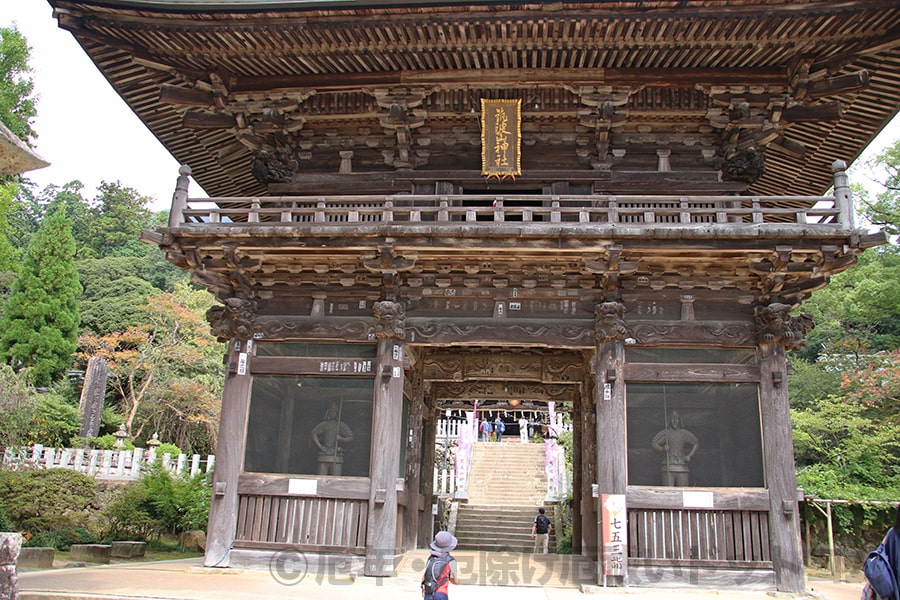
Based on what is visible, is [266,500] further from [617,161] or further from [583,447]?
[617,161]

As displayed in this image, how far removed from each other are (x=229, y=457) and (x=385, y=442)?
2.84 meters

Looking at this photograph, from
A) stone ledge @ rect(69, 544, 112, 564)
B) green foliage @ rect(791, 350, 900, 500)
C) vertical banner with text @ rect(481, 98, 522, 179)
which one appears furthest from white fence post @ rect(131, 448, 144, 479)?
green foliage @ rect(791, 350, 900, 500)

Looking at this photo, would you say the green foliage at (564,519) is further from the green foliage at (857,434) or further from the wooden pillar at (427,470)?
the green foliage at (857,434)

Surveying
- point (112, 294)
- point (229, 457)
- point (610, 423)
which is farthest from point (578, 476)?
point (112, 294)

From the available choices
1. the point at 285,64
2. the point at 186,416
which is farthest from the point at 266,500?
the point at 186,416

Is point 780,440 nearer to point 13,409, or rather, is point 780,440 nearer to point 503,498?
point 503,498

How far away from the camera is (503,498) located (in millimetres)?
25141

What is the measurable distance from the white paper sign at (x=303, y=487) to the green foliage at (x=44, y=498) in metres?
9.05

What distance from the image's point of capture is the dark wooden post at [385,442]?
431 inches

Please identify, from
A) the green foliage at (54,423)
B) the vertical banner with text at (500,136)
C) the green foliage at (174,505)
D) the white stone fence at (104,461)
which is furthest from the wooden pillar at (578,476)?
the green foliage at (54,423)

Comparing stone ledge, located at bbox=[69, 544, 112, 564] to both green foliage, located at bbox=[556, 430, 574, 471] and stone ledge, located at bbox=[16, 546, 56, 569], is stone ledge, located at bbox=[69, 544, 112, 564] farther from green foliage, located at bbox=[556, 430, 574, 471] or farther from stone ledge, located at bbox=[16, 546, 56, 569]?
green foliage, located at bbox=[556, 430, 574, 471]

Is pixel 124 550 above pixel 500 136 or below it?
below

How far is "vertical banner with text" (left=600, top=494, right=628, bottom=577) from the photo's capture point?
10.5 metres

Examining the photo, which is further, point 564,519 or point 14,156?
point 564,519
